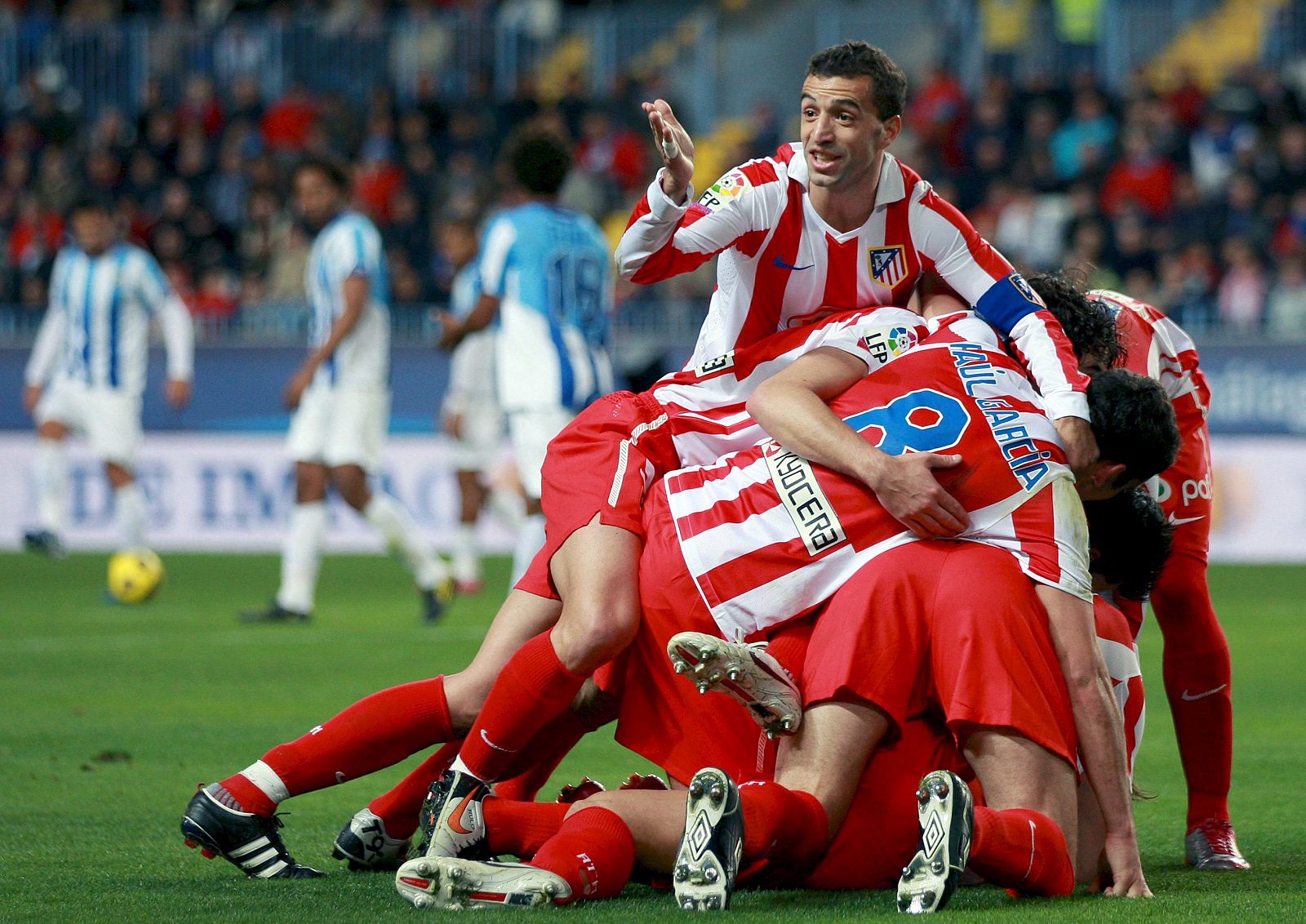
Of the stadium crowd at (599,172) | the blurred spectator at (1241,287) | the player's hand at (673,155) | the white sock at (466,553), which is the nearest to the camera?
the player's hand at (673,155)

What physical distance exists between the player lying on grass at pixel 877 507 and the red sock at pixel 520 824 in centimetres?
5

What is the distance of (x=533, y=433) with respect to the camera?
9.07 m

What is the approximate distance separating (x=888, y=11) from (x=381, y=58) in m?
5.51

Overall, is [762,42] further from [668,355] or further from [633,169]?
[668,355]

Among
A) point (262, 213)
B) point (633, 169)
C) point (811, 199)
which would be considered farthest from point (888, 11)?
point (811, 199)

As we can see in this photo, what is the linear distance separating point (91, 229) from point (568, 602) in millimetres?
8617

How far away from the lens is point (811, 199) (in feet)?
15.6

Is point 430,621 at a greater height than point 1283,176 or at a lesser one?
lesser

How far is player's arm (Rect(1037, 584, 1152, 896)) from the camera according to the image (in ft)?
12.2

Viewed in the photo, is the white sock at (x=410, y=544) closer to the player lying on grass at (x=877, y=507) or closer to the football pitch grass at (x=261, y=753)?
the football pitch grass at (x=261, y=753)

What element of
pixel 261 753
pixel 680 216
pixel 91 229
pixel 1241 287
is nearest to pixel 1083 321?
pixel 680 216

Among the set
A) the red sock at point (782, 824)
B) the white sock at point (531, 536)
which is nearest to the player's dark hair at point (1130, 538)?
the red sock at point (782, 824)

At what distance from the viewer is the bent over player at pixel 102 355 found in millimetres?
12062

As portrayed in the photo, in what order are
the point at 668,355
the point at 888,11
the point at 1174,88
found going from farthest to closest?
the point at 888,11 < the point at 1174,88 < the point at 668,355
